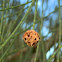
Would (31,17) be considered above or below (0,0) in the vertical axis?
below

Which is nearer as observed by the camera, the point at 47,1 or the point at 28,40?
the point at 28,40

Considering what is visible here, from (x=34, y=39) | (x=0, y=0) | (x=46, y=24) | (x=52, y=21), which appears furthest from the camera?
(x=46, y=24)

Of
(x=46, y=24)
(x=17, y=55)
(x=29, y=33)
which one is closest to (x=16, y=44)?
(x=17, y=55)

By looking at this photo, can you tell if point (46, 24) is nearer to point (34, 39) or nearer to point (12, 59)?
point (12, 59)

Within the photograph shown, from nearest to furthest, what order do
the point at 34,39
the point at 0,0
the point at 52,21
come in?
Answer: the point at 34,39
the point at 0,0
the point at 52,21

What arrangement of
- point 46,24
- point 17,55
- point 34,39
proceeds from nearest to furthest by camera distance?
point 34,39, point 46,24, point 17,55

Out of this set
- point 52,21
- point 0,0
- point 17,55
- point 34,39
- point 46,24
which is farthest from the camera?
point 17,55

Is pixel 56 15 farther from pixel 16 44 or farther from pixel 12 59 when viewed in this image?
pixel 12 59

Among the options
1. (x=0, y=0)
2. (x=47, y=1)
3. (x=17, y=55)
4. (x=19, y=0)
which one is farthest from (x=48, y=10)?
(x=17, y=55)

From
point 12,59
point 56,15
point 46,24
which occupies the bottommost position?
point 12,59
